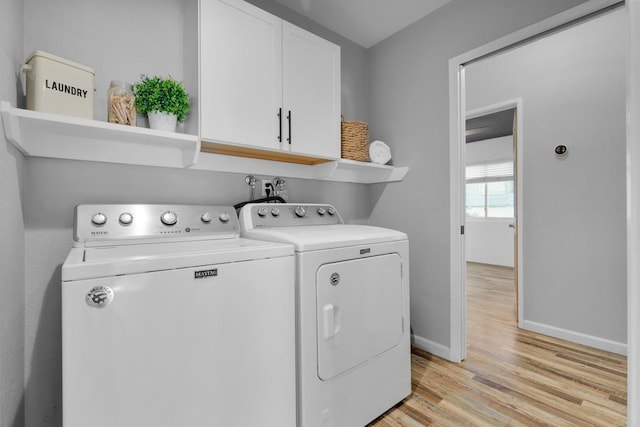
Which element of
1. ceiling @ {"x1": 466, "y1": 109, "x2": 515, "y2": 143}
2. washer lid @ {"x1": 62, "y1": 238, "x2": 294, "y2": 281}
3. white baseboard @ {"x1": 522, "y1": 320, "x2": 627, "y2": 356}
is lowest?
white baseboard @ {"x1": 522, "y1": 320, "x2": 627, "y2": 356}

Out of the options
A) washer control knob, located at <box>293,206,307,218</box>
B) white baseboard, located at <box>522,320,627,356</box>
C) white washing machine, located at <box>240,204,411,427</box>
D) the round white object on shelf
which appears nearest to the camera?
white washing machine, located at <box>240,204,411,427</box>

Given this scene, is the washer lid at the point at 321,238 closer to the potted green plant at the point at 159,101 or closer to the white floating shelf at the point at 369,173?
the potted green plant at the point at 159,101

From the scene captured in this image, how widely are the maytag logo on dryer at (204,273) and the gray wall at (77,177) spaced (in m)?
0.78

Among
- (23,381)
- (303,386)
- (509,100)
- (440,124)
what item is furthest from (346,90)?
(23,381)

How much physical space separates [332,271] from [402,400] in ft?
3.16

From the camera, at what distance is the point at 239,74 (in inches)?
61.5

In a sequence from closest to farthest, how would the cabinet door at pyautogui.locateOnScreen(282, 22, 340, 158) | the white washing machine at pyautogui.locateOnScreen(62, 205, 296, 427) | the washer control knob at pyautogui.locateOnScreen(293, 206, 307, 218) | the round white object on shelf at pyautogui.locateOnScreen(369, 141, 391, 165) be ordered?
the white washing machine at pyautogui.locateOnScreen(62, 205, 296, 427) < the cabinet door at pyautogui.locateOnScreen(282, 22, 340, 158) < the washer control knob at pyautogui.locateOnScreen(293, 206, 307, 218) < the round white object on shelf at pyautogui.locateOnScreen(369, 141, 391, 165)

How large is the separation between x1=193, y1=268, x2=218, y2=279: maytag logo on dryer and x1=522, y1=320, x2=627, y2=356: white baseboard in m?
2.86

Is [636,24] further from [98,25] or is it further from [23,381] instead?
[23,381]

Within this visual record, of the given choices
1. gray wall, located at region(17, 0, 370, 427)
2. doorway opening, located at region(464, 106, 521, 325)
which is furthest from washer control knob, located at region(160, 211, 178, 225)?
doorway opening, located at region(464, 106, 521, 325)

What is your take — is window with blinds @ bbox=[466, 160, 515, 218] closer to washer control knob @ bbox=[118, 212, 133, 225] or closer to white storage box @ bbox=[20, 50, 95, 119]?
washer control knob @ bbox=[118, 212, 133, 225]

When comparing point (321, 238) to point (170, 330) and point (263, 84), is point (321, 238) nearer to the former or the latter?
point (170, 330)

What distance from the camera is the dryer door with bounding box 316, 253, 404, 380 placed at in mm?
1311

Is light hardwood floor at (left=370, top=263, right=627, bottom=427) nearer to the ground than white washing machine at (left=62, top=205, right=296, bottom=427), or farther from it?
nearer to the ground
